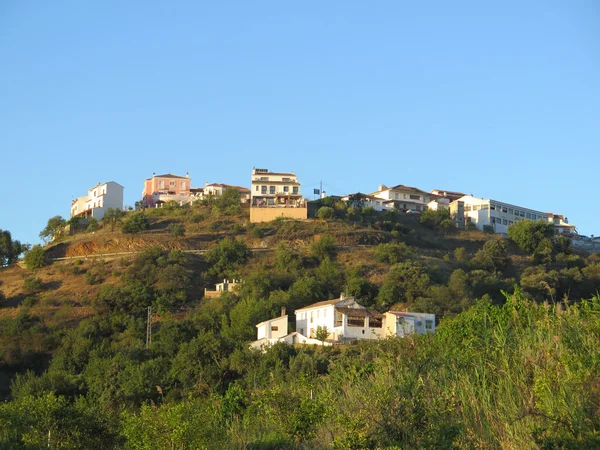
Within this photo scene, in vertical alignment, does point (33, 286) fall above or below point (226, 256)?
below

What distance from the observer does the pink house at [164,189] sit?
88250mm

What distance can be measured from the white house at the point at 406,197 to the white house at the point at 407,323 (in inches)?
1512

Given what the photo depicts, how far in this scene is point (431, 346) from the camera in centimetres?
3278

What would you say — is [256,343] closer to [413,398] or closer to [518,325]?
[518,325]

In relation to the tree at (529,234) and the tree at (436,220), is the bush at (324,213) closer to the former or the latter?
the tree at (436,220)

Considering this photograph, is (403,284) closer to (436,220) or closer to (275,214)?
(275,214)

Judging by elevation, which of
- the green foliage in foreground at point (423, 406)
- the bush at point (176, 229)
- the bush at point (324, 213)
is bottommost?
the green foliage in foreground at point (423, 406)

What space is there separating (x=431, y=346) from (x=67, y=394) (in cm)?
1933

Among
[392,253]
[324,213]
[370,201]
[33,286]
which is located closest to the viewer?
[33,286]

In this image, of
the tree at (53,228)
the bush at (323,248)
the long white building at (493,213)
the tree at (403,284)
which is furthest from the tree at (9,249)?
the long white building at (493,213)

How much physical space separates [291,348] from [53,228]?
39214 mm

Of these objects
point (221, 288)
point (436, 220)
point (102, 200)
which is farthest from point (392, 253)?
point (102, 200)

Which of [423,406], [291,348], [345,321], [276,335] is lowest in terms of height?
[423,406]

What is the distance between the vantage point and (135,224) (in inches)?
2837
